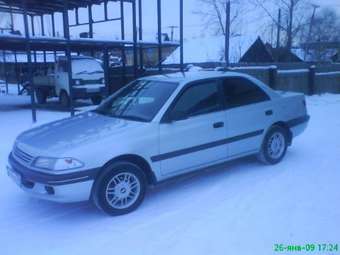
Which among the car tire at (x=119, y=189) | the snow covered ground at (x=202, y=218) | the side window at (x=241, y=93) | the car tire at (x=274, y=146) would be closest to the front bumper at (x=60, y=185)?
the car tire at (x=119, y=189)

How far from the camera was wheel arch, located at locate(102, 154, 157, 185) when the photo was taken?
4.12 meters

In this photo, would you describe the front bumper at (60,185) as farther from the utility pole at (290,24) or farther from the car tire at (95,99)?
the utility pole at (290,24)

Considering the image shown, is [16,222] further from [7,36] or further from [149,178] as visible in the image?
[7,36]

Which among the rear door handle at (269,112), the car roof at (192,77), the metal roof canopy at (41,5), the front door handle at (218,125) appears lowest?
the front door handle at (218,125)

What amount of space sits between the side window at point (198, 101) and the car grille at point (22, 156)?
1.77m

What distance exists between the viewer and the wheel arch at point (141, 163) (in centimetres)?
412

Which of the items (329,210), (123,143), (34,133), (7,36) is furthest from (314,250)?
(7,36)

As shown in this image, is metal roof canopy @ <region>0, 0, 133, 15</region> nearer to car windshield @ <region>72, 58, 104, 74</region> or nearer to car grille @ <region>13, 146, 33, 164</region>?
car windshield @ <region>72, 58, 104, 74</region>

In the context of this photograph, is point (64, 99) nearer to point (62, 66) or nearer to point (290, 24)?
point (62, 66)

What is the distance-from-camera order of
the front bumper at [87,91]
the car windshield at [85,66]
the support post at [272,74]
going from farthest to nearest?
1. the support post at [272,74]
2. the car windshield at [85,66]
3. the front bumper at [87,91]

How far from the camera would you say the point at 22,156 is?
422 cm

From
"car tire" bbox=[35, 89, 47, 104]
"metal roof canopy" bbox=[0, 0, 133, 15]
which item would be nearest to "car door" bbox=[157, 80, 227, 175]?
"metal roof canopy" bbox=[0, 0, 133, 15]

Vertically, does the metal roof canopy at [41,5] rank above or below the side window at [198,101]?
above

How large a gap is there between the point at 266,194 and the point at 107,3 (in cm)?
1362
